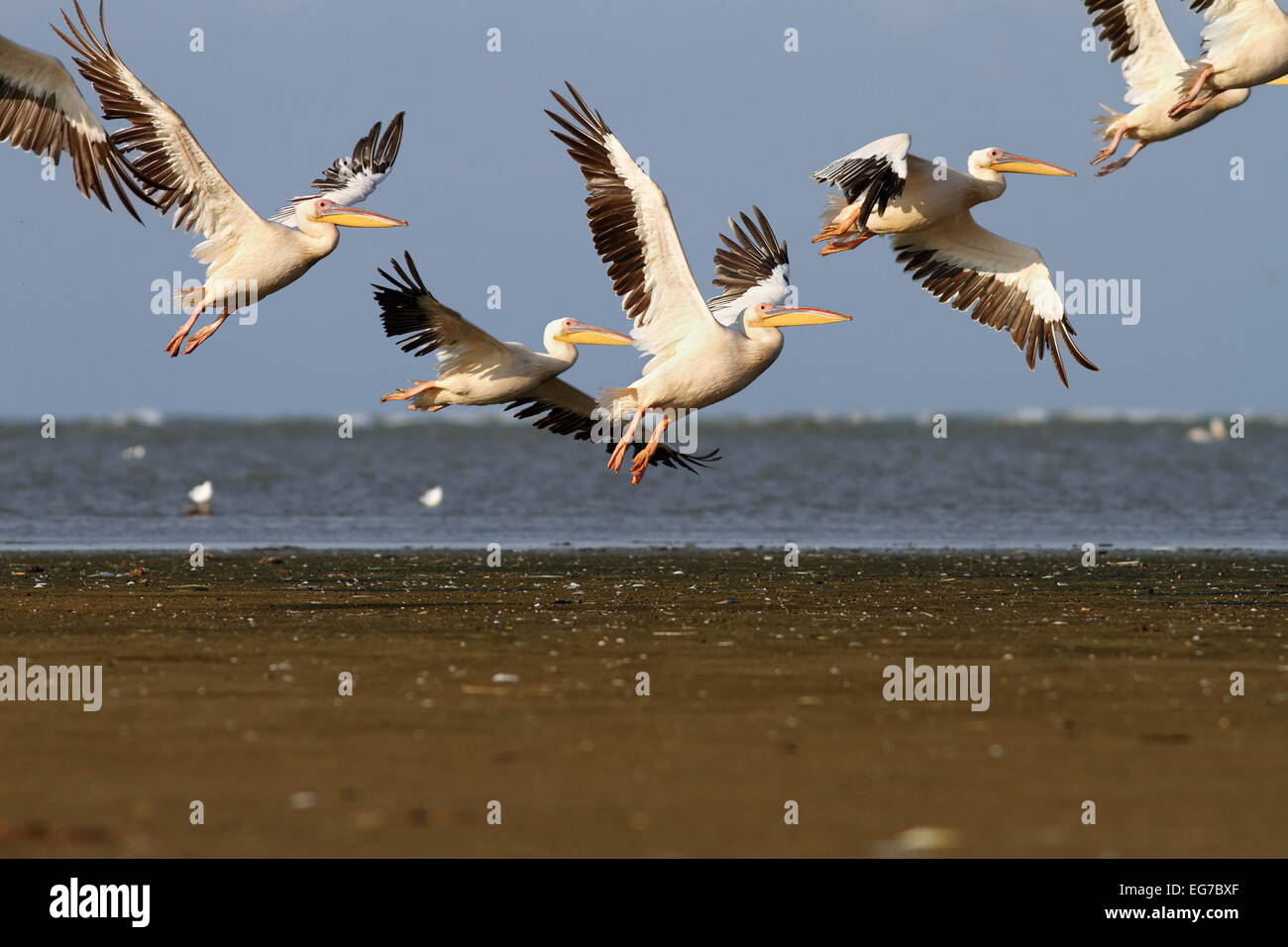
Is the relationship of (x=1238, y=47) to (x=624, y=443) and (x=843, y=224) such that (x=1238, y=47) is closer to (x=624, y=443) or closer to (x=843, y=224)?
(x=843, y=224)

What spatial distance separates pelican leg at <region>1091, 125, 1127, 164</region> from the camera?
43.1 feet

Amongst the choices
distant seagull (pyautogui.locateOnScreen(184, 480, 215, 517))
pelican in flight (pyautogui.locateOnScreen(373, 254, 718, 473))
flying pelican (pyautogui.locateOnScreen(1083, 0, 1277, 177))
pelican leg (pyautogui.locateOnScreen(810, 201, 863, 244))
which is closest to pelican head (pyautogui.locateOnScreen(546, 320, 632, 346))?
pelican in flight (pyautogui.locateOnScreen(373, 254, 718, 473))

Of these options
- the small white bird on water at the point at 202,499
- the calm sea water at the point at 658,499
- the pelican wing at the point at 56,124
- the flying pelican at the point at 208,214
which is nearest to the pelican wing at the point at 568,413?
the flying pelican at the point at 208,214

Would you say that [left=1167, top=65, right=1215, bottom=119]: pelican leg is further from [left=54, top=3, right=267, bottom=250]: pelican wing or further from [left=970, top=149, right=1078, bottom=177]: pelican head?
[left=54, top=3, right=267, bottom=250]: pelican wing

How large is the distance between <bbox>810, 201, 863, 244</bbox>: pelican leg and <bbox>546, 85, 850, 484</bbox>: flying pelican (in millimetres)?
547

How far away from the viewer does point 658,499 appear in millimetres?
Result: 25594

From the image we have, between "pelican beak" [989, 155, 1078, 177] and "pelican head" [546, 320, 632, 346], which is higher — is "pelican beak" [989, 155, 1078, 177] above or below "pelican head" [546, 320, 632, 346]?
above

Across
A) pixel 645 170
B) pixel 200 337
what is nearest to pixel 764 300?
pixel 645 170

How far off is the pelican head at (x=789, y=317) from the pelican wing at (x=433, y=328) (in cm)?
193
